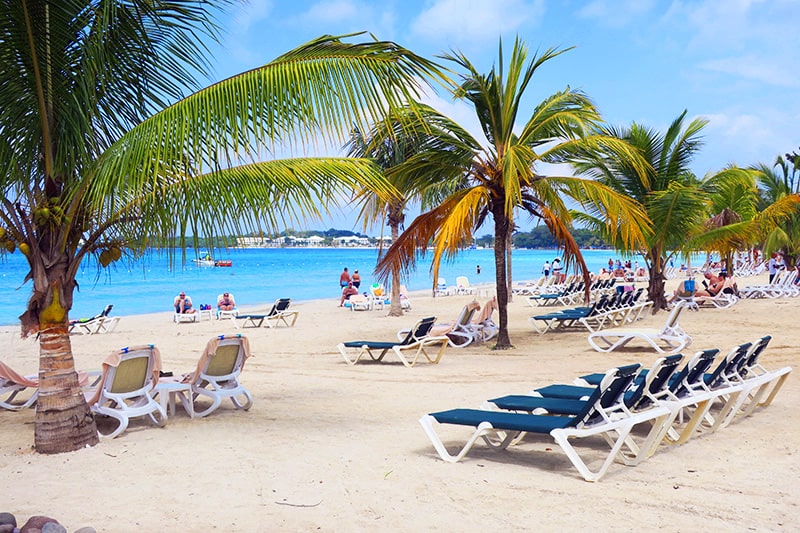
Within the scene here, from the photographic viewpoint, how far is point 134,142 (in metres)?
5.39

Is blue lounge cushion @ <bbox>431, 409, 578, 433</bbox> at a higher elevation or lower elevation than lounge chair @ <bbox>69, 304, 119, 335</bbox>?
higher

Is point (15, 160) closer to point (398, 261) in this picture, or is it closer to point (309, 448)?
point (309, 448)

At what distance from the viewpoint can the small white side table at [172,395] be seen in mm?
6996

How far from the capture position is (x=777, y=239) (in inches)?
1127

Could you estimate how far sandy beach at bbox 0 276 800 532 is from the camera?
4.24 meters

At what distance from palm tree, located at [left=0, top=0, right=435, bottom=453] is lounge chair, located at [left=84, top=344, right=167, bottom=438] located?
0.39m

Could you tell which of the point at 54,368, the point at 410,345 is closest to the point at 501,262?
the point at 410,345

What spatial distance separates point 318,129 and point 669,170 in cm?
1454

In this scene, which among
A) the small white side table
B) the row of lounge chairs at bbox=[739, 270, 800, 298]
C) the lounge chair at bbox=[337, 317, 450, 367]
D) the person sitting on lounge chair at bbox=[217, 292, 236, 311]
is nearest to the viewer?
the small white side table

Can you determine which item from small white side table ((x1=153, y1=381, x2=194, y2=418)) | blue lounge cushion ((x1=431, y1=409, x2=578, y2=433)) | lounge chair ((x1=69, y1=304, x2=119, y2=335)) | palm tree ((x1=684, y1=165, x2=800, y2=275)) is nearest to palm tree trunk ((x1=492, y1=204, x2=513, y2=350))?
small white side table ((x1=153, y1=381, x2=194, y2=418))

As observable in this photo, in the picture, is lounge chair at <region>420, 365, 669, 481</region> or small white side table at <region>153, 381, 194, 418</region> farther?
small white side table at <region>153, 381, 194, 418</region>

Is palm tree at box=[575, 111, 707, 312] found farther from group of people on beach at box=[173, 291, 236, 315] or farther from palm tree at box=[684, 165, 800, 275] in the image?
group of people on beach at box=[173, 291, 236, 315]

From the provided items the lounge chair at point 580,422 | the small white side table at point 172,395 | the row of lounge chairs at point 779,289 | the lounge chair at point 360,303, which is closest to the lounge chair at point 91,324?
the lounge chair at point 360,303

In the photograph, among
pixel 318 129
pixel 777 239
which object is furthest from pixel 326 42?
pixel 777 239
